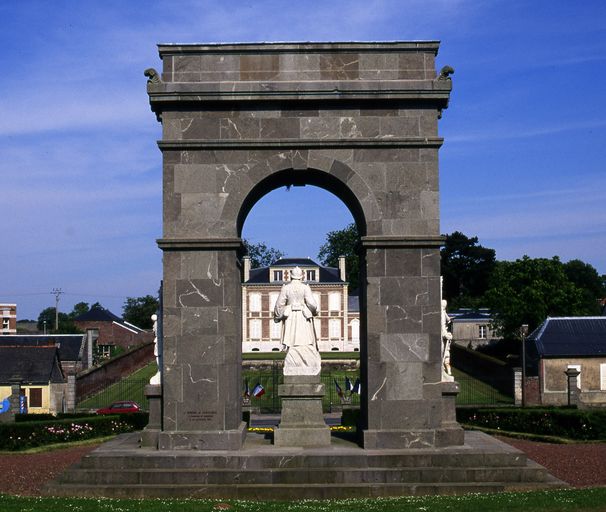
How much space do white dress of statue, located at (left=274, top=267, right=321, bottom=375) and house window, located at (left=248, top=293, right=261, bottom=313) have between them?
70.9m

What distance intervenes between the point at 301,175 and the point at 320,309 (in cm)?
7179

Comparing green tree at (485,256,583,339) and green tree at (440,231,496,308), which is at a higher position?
green tree at (440,231,496,308)

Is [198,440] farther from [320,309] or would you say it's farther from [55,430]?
[320,309]

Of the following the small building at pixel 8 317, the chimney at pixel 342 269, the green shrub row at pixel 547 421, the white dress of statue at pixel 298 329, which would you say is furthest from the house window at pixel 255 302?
the white dress of statue at pixel 298 329

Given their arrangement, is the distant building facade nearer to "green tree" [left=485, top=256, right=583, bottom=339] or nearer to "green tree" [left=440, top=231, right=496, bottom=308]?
"green tree" [left=440, top=231, right=496, bottom=308]

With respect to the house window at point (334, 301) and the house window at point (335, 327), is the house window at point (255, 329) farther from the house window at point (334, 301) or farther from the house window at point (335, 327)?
the house window at point (334, 301)

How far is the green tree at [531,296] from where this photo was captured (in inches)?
2493

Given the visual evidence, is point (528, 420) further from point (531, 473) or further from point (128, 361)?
point (128, 361)

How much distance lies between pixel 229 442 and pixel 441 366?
174 inches

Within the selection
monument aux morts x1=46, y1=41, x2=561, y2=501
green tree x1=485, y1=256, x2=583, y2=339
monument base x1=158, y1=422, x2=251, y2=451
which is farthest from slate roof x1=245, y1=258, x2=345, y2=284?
monument base x1=158, y1=422, x2=251, y2=451

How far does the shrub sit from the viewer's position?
24.1 meters

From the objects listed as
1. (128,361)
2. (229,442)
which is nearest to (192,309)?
(229,442)

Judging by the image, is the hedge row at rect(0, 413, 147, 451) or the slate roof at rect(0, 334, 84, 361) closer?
the hedge row at rect(0, 413, 147, 451)

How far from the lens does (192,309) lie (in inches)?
654
